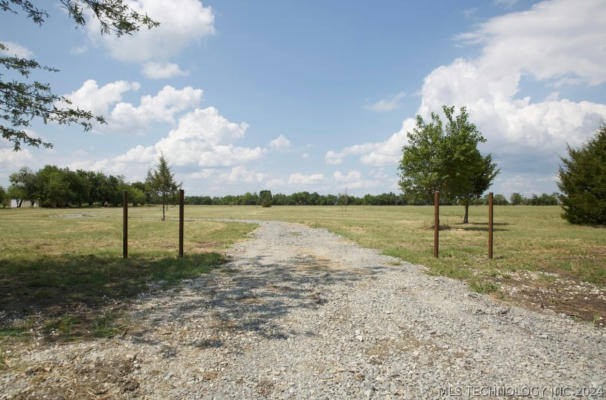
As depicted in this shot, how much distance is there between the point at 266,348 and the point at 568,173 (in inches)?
1310

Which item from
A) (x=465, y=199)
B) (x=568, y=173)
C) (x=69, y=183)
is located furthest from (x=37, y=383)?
(x=69, y=183)

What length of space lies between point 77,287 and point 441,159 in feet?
71.4

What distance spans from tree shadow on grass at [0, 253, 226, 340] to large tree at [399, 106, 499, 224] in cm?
1678

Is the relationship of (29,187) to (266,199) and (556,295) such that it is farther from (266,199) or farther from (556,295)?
(556,295)

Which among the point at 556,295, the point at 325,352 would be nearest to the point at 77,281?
the point at 325,352

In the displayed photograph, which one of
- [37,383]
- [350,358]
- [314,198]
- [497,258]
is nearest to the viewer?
[37,383]

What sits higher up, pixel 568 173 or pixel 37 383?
pixel 568 173

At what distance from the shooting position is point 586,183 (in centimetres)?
2616

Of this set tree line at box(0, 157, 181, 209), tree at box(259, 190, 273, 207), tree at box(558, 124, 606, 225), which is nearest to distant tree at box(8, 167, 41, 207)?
tree line at box(0, 157, 181, 209)

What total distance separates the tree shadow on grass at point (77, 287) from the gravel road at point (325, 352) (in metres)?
0.59

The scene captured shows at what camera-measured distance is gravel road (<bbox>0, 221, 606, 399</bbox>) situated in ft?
10.4

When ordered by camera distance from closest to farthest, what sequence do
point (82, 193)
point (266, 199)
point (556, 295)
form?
point (556, 295), point (82, 193), point (266, 199)

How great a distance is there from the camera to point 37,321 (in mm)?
4855

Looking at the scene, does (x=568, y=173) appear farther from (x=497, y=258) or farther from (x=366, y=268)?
(x=366, y=268)
